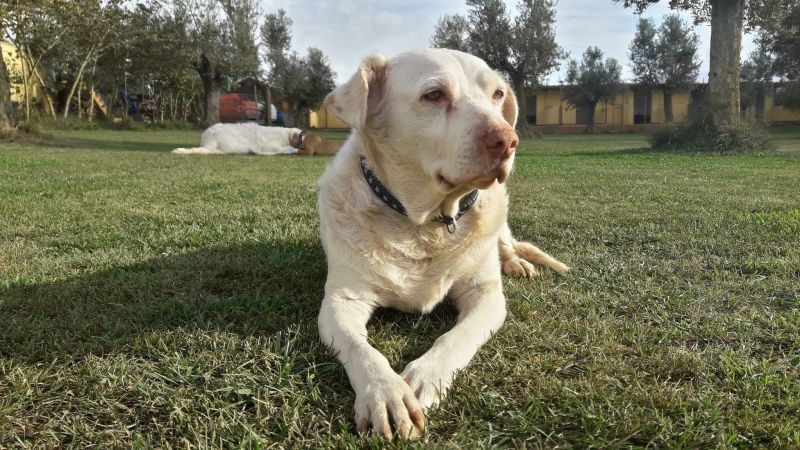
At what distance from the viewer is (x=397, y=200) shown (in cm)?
260

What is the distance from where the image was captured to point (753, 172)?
9328mm

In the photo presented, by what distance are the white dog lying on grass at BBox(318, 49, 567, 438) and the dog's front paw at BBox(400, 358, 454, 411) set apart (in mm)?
201

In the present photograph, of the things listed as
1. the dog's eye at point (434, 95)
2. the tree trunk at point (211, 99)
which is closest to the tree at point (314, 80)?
the tree trunk at point (211, 99)

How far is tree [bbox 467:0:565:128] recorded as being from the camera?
3131 centimetres

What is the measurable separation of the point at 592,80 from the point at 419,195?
4397 centimetres

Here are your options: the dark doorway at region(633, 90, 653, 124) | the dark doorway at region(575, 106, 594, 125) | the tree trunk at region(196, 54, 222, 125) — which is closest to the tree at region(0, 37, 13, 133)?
the tree trunk at region(196, 54, 222, 125)

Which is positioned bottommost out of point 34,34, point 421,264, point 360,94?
point 421,264

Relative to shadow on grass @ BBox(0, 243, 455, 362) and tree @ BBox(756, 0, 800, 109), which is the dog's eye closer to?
shadow on grass @ BBox(0, 243, 455, 362)

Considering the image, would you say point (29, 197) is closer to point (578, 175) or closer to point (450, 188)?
point (450, 188)

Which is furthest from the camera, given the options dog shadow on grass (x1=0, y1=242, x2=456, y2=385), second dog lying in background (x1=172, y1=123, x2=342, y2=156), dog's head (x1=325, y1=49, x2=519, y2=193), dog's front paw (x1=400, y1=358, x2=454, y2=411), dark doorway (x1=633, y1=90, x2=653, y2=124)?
dark doorway (x1=633, y1=90, x2=653, y2=124)

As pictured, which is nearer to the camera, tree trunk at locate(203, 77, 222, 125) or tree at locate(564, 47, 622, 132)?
tree trunk at locate(203, 77, 222, 125)

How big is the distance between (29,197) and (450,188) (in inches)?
201

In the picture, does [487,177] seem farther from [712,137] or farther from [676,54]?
[676,54]

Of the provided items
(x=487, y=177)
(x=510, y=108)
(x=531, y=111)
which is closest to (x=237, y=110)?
(x=531, y=111)
